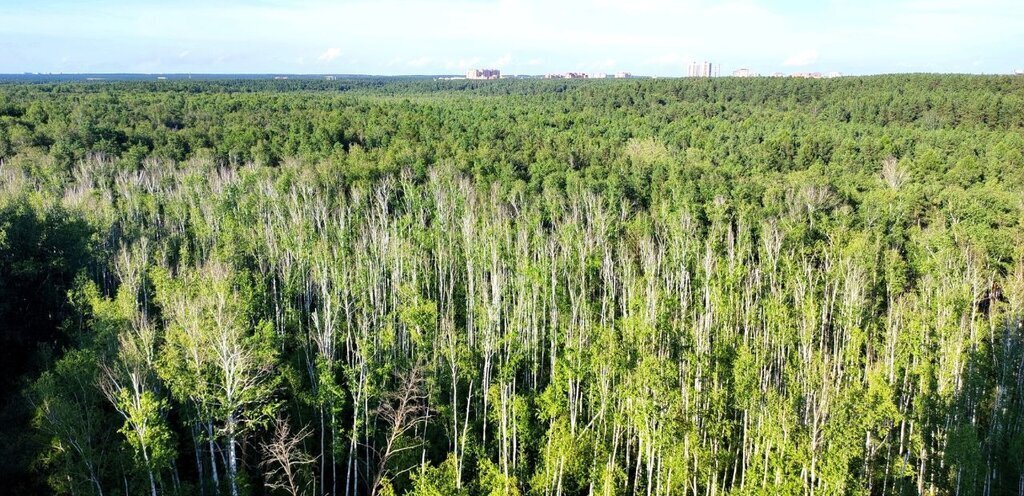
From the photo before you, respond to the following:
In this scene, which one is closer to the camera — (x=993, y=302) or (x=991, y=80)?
(x=993, y=302)

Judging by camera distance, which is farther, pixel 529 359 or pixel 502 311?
pixel 502 311

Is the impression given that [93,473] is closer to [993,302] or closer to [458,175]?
[458,175]

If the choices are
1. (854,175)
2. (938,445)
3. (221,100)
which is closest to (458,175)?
(854,175)

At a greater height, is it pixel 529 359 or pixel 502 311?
pixel 502 311

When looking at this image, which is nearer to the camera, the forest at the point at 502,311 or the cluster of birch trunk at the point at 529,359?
the cluster of birch trunk at the point at 529,359

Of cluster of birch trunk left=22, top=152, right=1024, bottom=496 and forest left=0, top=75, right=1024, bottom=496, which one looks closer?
cluster of birch trunk left=22, top=152, right=1024, bottom=496

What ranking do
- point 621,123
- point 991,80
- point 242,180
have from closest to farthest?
point 242,180, point 621,123, point 991,80

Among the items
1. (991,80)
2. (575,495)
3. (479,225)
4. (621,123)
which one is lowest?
(575,495)

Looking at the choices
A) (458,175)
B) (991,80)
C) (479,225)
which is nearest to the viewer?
(479,225)
